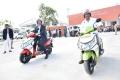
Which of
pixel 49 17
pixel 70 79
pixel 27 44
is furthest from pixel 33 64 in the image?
pixel 49 17

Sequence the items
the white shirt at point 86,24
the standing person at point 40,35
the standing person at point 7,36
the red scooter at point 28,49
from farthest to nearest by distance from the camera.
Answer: the standing person at point 7,36, the standing person at point 40,35, the red scooter at point 28,49, the white shirt at point 86,24

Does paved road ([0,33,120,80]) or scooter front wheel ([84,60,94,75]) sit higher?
scooter front wheel ([84,60,94,75])

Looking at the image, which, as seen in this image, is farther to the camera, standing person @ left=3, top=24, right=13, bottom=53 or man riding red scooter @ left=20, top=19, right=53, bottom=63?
standing person @ left=3, top=24, right=13, bottom=53

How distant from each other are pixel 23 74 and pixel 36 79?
38.2 inches

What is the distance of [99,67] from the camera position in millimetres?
8555

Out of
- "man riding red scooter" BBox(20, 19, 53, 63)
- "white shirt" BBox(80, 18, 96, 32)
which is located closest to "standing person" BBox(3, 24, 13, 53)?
"man riding red scooter" BBox(20, 19, 53, 63)

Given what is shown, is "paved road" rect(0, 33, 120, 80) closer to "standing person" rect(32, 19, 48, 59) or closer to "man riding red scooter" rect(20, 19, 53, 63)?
"man riding red scooter" rect(20, 19, 53, 63)

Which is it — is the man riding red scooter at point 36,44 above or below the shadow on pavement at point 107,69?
above

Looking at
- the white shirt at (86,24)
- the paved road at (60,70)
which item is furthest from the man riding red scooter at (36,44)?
the white shirt at (86,24)

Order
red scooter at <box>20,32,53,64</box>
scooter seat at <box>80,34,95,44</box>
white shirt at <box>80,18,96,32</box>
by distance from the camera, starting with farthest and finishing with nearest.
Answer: red scooter at <box>20,32,53,64</box> → white shirt at <box>80,18,96,32</box> → scooter seat at <box>80,34,95,44</box>

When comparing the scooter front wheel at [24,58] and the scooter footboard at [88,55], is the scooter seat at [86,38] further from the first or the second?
the scooter front wheel at [24,58]

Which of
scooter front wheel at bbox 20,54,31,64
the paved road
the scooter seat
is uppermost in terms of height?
the scooter seat

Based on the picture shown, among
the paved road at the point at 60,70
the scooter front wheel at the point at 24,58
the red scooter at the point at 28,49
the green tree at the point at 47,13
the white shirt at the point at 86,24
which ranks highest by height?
the green tree at the point at 47,13

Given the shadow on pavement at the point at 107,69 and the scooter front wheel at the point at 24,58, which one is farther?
the scooter front wheel at the point at 24,58
